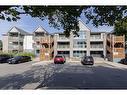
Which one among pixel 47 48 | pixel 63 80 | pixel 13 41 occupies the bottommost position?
pixel 63 80

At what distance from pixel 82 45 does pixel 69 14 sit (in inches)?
2604

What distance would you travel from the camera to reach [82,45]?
79.4m

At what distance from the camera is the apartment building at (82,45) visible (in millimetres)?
78938

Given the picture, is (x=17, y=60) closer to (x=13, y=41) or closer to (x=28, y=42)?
(x=13, y=41)

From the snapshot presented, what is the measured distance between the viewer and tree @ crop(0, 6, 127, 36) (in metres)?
12.4

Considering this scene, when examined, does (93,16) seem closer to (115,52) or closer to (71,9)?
(71,9)

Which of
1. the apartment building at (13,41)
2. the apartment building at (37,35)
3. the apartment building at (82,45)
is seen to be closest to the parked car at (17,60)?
the apartment building at (82,45)

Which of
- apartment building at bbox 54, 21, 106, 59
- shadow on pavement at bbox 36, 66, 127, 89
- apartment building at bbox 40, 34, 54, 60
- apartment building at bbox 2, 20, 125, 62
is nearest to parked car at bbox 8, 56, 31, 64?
apartment building at bbox 40, 34, 54, 60

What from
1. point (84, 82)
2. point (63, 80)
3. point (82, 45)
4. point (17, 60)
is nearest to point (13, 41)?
point (82, 45)

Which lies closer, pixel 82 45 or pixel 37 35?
pixel 82 45

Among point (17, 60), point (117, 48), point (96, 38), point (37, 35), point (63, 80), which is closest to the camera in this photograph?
point (63, 80)

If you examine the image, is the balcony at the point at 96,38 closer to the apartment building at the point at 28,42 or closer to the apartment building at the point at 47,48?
the apartment building at the point at 47,48

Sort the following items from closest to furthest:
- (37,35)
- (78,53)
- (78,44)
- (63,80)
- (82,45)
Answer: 1. (63,80)
2. (82,45)
3. (78,44)
4. (78,53)
5. (37,35)

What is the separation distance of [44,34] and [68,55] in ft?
32.2
